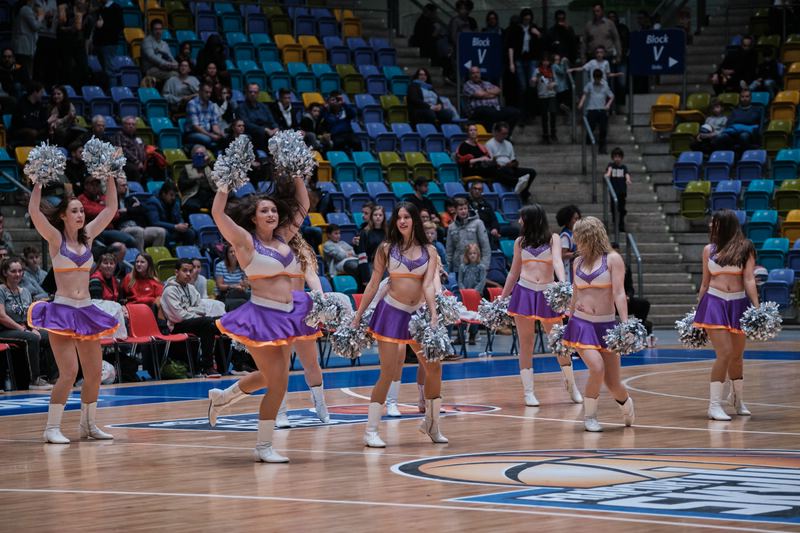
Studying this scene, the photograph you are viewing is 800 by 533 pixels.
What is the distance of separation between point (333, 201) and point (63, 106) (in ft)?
13.8

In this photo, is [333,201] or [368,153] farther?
[368,153]

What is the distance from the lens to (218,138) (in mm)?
19531

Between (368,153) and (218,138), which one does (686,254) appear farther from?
(218,138)

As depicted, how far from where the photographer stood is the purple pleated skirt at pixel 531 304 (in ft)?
40.2

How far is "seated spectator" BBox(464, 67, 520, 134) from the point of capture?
2384 cm

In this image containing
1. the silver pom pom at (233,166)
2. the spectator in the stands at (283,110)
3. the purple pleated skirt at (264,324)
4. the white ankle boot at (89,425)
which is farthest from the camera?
the spectator in the stands at (283,110)

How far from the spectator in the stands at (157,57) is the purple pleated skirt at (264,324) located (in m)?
12.6

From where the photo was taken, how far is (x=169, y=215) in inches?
697

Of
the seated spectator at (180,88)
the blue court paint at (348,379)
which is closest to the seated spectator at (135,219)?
the blue court paint at (348,379)

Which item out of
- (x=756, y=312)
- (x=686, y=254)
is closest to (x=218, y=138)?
(x=686, y=254)

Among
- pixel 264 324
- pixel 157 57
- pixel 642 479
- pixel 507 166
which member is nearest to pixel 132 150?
pixel 157 57

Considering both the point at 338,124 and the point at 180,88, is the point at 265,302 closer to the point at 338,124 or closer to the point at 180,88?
the point at 180,88

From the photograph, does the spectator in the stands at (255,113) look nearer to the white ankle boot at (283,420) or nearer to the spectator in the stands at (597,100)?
the spectator in the stands at (597,100)

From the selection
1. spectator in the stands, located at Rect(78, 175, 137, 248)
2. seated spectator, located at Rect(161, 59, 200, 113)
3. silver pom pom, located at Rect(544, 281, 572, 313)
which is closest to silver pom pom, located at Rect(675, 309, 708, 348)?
silver pom pom, located at Rect(544, 281, 572, 313)
